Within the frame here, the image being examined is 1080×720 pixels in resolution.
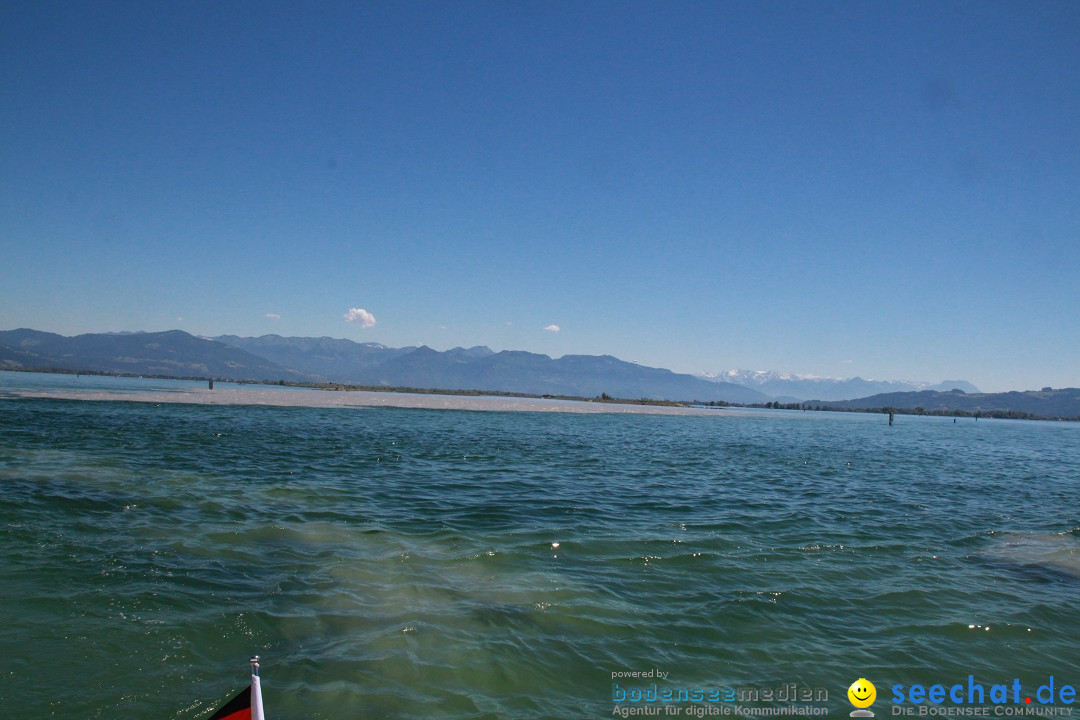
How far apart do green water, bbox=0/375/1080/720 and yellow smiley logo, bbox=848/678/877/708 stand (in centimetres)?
11

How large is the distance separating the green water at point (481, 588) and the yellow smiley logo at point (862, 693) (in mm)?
114

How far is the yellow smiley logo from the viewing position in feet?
21.7

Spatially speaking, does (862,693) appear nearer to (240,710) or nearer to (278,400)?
(240,710)

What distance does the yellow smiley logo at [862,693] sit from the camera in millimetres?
6621

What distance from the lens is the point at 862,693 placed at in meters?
6.80

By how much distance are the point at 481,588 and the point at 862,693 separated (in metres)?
5.50

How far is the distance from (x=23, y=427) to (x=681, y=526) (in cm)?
3261

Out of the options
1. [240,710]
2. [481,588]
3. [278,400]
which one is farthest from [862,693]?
[278,400]

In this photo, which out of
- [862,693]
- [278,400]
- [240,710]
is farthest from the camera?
[278,400]

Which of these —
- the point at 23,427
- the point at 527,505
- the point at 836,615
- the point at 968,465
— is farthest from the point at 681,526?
the point at 23,427

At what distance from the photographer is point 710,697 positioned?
647 cm

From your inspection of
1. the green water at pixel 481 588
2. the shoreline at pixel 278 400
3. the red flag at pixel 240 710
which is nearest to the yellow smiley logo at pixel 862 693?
the green water at pixel 481 588

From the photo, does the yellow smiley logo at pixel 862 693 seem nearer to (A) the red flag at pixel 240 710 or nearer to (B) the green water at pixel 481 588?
(B) the green water at pixel 481 588

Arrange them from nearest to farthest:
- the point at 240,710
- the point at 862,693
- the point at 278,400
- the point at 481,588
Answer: the point at 240,710 → the point at 862,693 → the point at 481,588 → the point at 278,400
